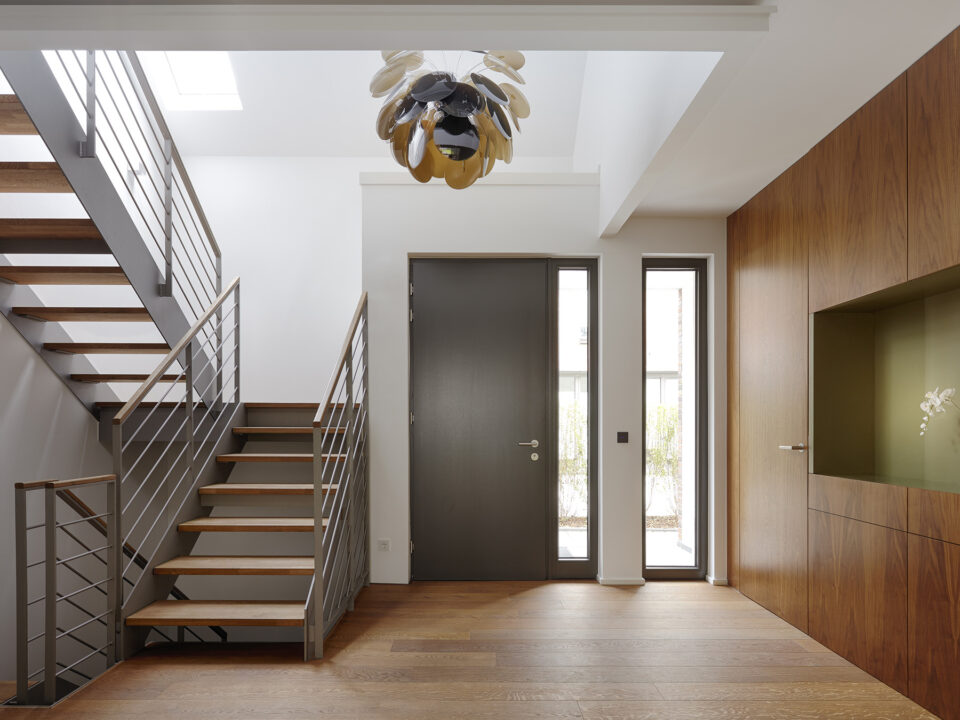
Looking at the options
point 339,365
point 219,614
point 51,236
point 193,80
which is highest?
point 193,80

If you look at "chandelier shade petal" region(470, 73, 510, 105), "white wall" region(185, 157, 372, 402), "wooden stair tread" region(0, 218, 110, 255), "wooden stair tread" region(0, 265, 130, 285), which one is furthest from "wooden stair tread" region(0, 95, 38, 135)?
"white wall" region(185, 157, 372, 402)

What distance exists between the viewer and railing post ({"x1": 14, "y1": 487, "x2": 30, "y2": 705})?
2.74 m

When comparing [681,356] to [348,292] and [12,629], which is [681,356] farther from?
[12,629]

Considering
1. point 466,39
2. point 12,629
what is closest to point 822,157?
point 466,39

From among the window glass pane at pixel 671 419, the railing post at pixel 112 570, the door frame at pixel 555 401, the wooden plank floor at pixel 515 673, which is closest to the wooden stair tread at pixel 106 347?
the railing post at pixel 112 570

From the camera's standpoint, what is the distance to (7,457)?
3850 mm

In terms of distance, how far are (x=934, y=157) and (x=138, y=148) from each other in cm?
506

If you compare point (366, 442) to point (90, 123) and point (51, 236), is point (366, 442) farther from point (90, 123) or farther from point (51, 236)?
point (90, 123)

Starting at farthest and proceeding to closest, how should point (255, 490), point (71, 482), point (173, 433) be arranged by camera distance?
1. point (173, 433)
2. point (255, 490)
3. point (71, 482)

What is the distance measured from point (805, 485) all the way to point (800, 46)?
2252 millimetres

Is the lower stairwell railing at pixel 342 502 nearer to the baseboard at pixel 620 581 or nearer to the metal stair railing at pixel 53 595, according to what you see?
the metal stair railing at pixel 53 595

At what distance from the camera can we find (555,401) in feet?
16.2

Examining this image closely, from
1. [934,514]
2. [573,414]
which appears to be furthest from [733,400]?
[934,514]

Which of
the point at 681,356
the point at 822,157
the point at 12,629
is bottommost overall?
the point at 12,629
